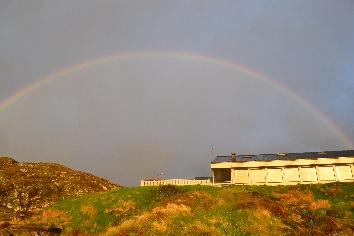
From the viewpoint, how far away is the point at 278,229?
37.8m

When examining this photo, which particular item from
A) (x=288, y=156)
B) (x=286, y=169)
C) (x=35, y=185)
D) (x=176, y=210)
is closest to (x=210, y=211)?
(x=176, y=210)

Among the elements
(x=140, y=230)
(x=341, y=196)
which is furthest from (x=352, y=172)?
(x=140, y=230)

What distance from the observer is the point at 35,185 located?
6194cm

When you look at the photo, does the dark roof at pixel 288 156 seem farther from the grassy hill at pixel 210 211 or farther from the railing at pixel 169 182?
the grassy hill at pixel 210 211

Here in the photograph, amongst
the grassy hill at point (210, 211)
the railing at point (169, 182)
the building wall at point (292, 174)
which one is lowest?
the grassy hill at point (210, 211)

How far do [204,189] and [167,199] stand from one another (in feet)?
22.7

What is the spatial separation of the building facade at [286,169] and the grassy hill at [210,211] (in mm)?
6846

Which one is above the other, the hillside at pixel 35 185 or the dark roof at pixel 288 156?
the dark roof at pixel 288 156

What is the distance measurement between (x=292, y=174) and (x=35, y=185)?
41471 mm

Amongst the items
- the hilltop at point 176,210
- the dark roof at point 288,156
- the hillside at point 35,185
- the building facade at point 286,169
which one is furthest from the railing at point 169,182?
the hillside at point 35,185

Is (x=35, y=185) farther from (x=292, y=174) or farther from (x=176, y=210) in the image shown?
(x=292, y=174)

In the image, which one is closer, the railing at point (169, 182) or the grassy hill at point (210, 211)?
the grassy hill at point (210, 211)

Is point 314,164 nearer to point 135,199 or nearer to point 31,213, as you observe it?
point 135,199

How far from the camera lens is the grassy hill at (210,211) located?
122 feet
